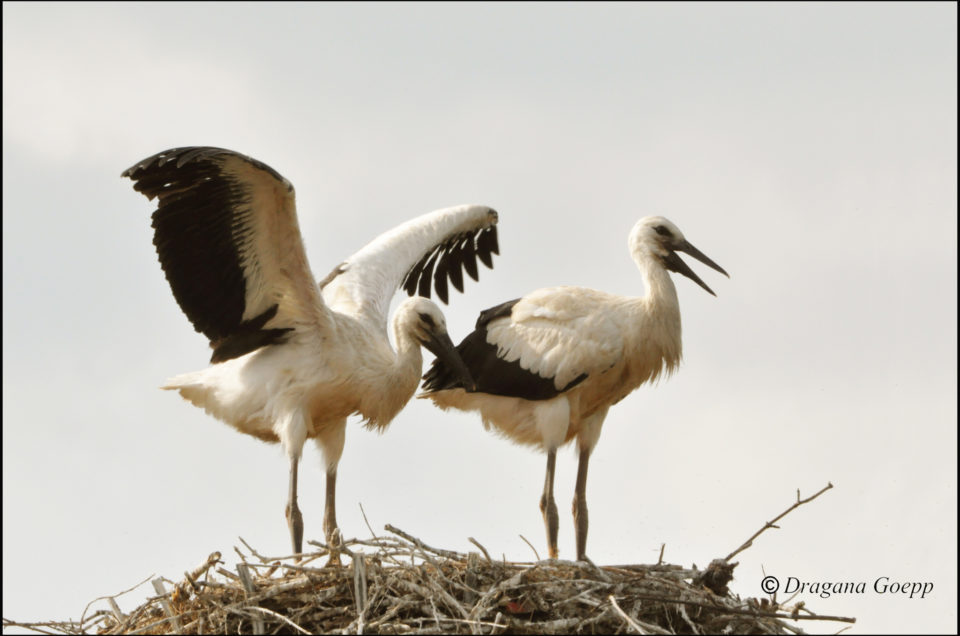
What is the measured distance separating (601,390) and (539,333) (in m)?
0.53

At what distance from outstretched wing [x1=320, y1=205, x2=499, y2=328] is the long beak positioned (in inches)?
26.3

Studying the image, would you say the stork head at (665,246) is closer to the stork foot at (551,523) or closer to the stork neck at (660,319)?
the stork neck at (660,319)

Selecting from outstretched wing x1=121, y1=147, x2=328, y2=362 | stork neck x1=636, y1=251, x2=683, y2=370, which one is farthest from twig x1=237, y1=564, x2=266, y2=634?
stork neck x1=636, y1=251, x2=683, y2=370

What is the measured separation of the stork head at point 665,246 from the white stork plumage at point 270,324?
5.50 ft

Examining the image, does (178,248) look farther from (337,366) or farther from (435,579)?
(435,579)

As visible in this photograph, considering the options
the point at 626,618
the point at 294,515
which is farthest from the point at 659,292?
the point at 626,618

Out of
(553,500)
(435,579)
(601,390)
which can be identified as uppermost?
(601,390)

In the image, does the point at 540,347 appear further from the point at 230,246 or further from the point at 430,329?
the point at 230,246

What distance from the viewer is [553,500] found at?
10.2m

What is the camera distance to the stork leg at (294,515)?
9.47 m

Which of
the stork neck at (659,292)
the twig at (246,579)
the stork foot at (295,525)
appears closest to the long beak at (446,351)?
the stork foot at (295,525)

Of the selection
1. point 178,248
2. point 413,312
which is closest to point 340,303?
point 413,312

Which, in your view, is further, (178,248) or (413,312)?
(413,312)

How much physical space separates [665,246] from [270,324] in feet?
8.93
